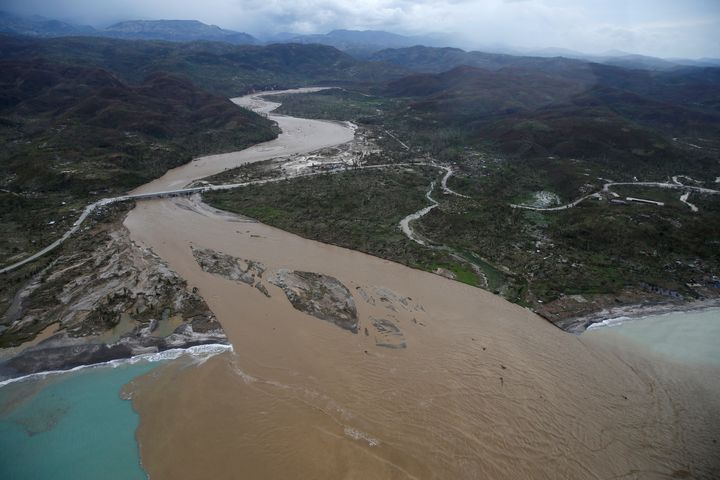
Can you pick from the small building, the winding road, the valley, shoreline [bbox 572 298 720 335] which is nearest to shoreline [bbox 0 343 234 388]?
the valley

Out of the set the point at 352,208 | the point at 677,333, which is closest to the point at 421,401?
the point at 677,333

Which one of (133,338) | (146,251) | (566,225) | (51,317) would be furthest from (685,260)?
(51,317)

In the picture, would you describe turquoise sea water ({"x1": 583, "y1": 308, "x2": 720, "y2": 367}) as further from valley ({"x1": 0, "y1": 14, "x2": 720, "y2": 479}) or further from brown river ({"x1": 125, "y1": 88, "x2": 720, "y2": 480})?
brown river ({"x1": 125, "y1": 88, "x2": 720, "y2": 480})

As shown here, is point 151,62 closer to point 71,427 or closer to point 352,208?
point 352,208

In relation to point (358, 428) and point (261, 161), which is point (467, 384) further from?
point (261, 161)

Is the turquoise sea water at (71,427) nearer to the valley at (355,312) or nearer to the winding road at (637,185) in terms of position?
the valley at (355,312)

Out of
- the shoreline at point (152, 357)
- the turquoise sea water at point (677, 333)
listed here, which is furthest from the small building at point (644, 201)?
the shoreline at point (152, 357)

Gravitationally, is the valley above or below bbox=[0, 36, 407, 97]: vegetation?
below
